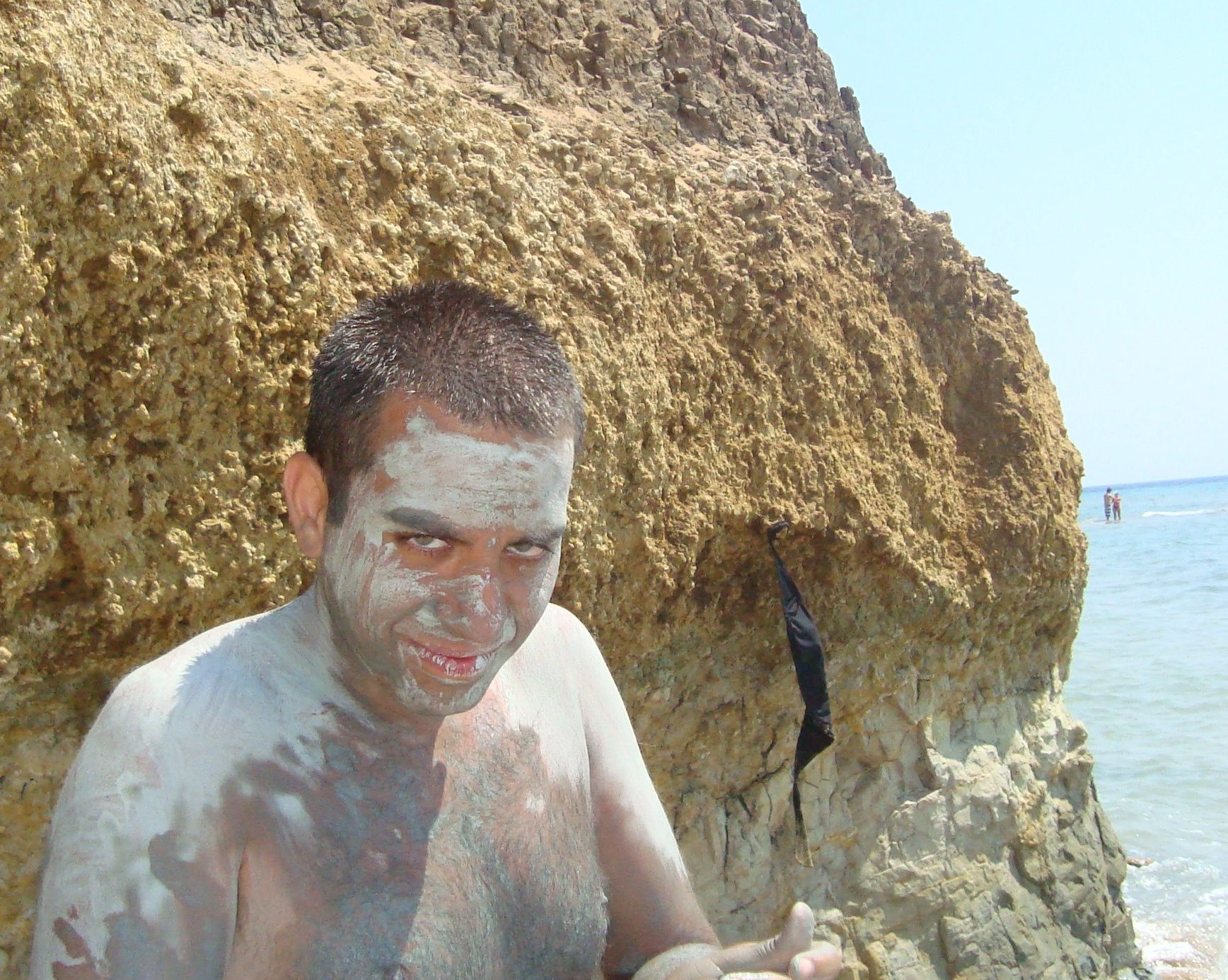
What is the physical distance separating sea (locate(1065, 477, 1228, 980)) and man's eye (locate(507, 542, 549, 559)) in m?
6.03

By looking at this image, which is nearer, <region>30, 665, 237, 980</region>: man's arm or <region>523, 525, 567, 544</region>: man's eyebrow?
<region>30, 665, 237, 980</region>: man's arm

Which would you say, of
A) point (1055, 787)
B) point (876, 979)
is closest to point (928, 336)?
point (1055, 787)

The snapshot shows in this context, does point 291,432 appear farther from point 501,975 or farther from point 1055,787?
point 1055,787

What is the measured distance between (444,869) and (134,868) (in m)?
0.41

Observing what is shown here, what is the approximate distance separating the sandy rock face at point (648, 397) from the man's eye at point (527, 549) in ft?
4.40

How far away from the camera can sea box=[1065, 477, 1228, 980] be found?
7.71m

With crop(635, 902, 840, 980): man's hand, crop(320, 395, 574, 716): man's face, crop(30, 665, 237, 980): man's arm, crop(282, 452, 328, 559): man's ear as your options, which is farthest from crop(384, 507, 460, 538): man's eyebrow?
crop(635, 902, 840, 980): man's hand

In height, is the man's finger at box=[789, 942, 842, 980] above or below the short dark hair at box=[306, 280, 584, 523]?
below

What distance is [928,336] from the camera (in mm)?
4984

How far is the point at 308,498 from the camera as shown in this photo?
1508 millimetres

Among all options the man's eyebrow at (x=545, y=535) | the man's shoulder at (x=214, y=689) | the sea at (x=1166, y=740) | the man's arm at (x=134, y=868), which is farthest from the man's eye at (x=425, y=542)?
the sea at (x=1166, y=740)

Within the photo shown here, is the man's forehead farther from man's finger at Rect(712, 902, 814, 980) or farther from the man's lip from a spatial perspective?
man's finger at Rect(712, 902, 814, 980)

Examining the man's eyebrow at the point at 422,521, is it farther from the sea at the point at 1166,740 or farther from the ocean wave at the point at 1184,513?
the ocean wave at the point at 1184,513

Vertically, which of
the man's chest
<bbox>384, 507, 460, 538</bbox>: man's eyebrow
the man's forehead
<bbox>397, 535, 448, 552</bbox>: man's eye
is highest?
the man's forehead
